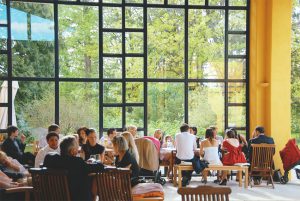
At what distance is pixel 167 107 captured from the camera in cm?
1200

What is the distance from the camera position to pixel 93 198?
588 cm

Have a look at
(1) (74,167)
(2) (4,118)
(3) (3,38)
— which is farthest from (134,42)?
(1) (74,167)

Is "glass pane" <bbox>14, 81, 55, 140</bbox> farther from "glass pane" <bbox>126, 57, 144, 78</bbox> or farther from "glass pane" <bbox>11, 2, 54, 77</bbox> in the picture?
"glass pane" <bbox>126, 57, 144, 78</bbox>

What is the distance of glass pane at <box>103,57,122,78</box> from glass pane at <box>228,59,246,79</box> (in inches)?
108

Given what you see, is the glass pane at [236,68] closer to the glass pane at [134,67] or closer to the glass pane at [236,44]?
the glass pane at [236,44]

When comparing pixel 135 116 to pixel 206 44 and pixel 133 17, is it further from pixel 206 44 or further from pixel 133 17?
pixel 206 44

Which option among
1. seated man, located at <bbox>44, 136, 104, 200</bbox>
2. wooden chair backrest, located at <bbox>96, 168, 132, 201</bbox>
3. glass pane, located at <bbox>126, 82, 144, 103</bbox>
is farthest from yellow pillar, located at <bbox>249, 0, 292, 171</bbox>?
seated man, located at <bbox>44, 136, 104, 200</bbox>

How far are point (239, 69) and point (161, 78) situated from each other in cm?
200

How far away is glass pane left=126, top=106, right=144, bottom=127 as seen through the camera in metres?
11.7

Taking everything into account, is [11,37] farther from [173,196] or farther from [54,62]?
[173,196]

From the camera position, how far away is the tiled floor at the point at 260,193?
8625 mm

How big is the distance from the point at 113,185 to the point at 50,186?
2.36 ft

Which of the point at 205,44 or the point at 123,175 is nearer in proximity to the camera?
the point at 123,175

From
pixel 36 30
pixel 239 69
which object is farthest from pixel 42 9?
pixel 239 69
